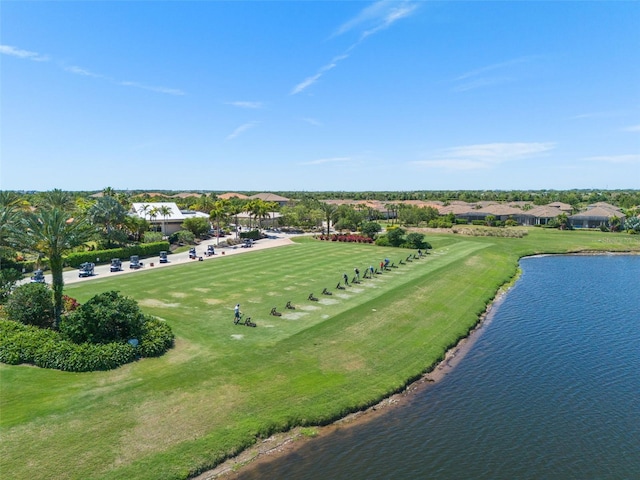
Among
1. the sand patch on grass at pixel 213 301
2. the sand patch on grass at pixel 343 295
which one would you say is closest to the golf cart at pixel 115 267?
the sand patch on grass at pixel 213 301

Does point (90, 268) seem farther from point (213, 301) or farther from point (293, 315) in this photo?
point (293, 315)

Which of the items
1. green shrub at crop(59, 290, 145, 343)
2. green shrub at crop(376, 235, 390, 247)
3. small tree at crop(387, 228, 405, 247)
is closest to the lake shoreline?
green shrub at crop(59, 290, 145, 343)

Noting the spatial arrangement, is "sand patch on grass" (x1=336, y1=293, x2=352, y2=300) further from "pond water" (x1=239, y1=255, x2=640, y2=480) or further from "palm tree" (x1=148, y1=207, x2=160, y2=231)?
"palm tree" (x1=148, y1=207, x2=160, y2=231)

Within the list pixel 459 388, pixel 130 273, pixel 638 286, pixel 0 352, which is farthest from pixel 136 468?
pixel 638 286

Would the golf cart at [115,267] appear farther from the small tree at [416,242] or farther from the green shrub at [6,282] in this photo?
the small tree at [416,242]

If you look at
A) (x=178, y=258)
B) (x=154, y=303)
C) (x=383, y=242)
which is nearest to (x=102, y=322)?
(x=154, y=303)
